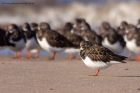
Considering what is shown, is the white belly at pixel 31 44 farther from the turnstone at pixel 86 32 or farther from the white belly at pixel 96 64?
the white belly at pixel 96 64

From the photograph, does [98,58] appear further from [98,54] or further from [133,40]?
[133,40]

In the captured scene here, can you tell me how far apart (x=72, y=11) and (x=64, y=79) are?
3416 centimetres

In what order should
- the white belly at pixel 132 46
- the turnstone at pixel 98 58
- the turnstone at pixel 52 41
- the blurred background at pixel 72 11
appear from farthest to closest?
1. the blurred background at pixel 72 11
2. the white belly at pixel 132 46
3. the turnstone at pixel 52 41
4. the turnstone at pixel 98 58

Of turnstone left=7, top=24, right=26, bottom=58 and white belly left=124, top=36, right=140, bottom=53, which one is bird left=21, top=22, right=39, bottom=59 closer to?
turnstone left=7, top=24, right=26, bottom=58

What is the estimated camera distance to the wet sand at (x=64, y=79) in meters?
15.4

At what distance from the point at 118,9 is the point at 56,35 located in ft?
84.7

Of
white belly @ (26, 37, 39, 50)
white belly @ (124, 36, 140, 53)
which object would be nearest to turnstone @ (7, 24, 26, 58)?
white belly @ (26, 37, 39, 50)

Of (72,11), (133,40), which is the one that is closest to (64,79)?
(133,40)

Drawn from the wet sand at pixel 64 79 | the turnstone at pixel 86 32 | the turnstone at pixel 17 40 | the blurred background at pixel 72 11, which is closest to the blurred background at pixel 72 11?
the blurred background at pixel 72 11

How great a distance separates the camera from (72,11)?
168 feet

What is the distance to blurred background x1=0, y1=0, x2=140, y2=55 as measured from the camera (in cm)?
4691

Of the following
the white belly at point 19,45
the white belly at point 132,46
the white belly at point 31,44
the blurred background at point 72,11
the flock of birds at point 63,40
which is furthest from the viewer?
the blurred background at point 72,11

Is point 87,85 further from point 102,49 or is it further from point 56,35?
point 56,35

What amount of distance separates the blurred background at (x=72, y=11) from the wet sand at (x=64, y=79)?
79.5 ft
